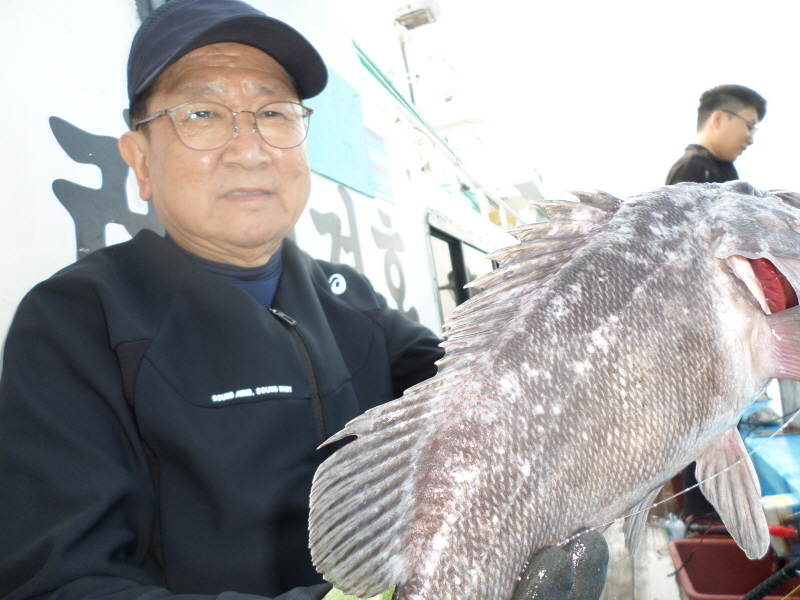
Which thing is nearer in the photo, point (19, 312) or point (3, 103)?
point (19, 312)

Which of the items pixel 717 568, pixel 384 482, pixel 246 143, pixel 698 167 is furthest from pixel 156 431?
pixel 717 568

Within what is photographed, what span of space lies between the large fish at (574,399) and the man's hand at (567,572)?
2 centimetres

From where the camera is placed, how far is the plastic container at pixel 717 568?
2254 millimetres

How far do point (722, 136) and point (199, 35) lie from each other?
2.34m

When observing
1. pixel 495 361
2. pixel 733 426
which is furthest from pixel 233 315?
pixel 733 426

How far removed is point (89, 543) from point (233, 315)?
524 mm

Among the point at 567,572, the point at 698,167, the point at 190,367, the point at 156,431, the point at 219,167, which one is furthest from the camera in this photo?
the point at 698,167

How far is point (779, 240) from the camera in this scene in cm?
98

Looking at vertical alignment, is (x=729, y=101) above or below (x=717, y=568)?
above

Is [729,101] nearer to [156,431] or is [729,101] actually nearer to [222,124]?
[222,124]

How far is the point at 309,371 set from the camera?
1.20 metres

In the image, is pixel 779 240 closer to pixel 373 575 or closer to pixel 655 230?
pixel 655 230

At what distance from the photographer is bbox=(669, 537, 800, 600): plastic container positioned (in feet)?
7.39

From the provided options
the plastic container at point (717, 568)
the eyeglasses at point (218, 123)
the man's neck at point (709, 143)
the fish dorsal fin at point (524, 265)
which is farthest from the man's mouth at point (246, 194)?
the plastic container at point (717, 568)
